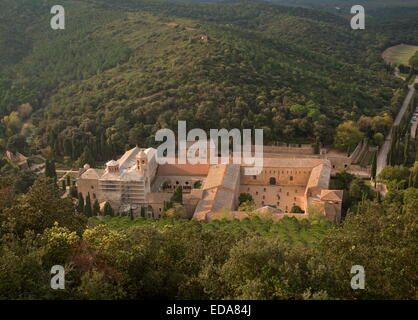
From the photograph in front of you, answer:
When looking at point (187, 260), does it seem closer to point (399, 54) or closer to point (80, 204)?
point (80, 204)

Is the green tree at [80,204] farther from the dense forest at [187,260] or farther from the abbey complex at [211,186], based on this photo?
the dense forest at [187,260]

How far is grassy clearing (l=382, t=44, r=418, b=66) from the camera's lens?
112938 mm

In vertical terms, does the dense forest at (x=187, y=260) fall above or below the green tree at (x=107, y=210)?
above

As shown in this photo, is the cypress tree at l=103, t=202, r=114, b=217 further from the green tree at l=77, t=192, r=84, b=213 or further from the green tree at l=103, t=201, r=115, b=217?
the green tree at l=77, t=192, r=84, b=213

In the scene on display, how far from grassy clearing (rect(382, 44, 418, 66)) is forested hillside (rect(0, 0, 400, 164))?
433 centimetres

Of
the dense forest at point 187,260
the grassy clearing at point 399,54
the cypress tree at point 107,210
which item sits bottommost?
the cypress tree at point 107,210

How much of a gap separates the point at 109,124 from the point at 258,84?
882 inches

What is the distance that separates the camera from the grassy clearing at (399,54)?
11294 cm

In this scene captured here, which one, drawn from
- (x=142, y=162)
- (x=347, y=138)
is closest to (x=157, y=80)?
(x=347, y=138)

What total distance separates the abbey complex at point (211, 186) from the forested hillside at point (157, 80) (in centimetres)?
1117

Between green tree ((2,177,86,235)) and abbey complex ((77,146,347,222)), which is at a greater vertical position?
green tree ((2,177,86,235))

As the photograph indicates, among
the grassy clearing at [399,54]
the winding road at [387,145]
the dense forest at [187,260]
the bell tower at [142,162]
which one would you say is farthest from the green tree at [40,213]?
the grassy clearing at [399,54]

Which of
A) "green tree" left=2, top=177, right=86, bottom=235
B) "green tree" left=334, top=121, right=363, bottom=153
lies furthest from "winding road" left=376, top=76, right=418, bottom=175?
"green tree" left=2, top=177, right=86, bottom=235
